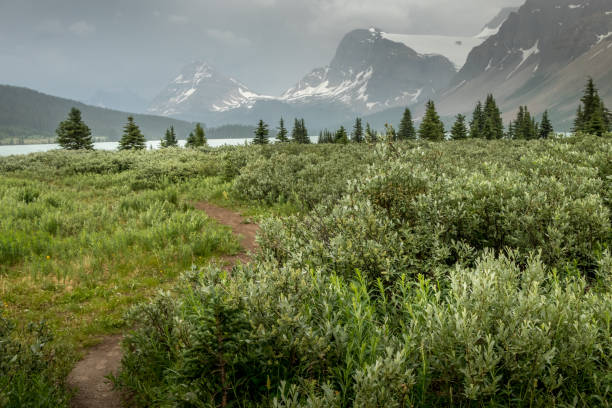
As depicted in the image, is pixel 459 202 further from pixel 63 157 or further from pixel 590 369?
pixel 63 157

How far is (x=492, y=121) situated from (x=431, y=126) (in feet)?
54.4

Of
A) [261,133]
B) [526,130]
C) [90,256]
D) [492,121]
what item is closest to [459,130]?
[492,121]

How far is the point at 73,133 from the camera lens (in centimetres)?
4884

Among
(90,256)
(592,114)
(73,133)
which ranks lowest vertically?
(90,256)

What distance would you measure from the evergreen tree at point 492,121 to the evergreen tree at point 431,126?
993cm

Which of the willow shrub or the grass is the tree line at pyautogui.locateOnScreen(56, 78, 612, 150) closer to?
the grass

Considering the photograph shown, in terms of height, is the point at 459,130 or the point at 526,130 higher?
the point at 526,130

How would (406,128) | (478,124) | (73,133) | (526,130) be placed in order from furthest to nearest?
(478,124), (406,128), (526,130), (73,133)

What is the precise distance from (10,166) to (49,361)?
88.1 ft

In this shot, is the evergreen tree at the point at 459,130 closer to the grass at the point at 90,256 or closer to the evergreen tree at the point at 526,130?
the evergreen tree at the point at 526,130

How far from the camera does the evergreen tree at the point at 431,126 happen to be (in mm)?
54812

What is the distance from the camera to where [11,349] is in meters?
3.51

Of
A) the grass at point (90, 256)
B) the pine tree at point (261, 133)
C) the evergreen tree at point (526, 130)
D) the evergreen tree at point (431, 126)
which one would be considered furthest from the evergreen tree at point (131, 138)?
the evergreen tree at point (526, 130)

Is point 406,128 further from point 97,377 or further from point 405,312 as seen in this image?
point 97,377
